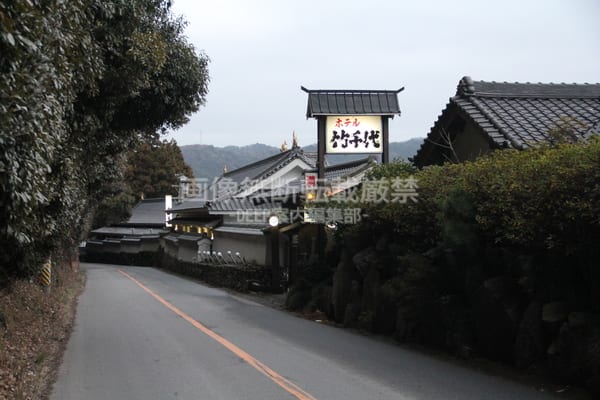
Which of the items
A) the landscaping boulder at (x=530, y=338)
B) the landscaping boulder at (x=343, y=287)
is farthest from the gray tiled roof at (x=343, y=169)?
the landscaping boulder at (x=530, y=338)

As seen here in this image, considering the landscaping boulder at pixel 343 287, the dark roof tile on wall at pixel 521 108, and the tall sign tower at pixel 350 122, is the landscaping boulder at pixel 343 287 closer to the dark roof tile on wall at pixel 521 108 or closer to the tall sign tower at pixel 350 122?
the tall sign tower at pixel 350 122

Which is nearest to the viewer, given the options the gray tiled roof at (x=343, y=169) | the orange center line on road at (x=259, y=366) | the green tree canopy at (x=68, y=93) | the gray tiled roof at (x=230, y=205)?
the green tree canopy at (x=68, y=93)

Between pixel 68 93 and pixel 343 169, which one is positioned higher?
pixel 343 169

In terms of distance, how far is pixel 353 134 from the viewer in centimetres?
1844

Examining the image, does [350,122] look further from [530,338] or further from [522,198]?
[530,338]

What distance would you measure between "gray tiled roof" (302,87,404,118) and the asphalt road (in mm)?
6564

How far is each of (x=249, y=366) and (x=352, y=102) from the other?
Answer: 11.1 meters

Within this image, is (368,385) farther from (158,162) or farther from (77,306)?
(158,162)

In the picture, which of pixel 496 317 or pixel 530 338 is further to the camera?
pixel 496 317

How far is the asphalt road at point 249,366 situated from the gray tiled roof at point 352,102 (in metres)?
6.56

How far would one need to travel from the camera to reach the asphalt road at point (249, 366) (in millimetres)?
7762

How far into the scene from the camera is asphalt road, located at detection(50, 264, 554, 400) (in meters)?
7.76

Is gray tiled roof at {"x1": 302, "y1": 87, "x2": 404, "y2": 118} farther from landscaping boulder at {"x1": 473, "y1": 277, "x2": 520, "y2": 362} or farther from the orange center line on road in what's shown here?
landscaping boulder at {"x1": 473, "y1": 277, "x2": 520, "y2": 362}

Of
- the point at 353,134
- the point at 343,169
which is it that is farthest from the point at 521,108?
the point at 343,169
